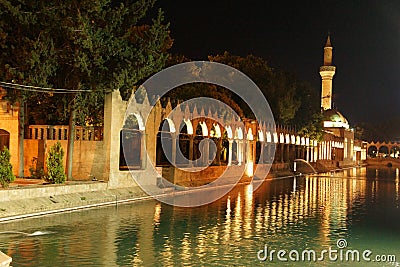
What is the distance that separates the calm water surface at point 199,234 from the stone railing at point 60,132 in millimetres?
3812

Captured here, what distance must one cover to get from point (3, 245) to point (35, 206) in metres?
4.44

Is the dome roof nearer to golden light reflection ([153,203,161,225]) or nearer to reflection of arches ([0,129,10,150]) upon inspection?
reflection of arches ([0,129,10,150])

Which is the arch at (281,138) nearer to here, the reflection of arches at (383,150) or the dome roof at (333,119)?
the dome roof at (333,119)

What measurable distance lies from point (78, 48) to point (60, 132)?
166 inches

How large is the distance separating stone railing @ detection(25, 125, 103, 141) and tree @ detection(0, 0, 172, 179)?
1.63 ft

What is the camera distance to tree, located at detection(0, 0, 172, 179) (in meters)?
19.7

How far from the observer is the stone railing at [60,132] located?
23.0m

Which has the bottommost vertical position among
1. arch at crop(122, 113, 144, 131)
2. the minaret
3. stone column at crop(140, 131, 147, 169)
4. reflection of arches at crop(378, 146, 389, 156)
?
stone column at crop(140, 131, 147, 169)

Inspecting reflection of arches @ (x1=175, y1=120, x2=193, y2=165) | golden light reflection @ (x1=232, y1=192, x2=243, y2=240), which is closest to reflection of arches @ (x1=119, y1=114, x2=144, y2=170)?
reflection of arches @ (x1=175, y1=120, x2=193, y2=165)

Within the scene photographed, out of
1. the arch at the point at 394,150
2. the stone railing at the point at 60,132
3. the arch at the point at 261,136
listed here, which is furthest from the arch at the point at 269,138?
the arch at the point at 394,150

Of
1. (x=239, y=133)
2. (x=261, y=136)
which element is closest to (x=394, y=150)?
(x=261, y=136)

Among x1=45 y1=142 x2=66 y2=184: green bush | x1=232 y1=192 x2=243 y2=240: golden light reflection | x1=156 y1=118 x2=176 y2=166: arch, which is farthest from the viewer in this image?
x1=156 y1=118 x2=176 y2=166: arch

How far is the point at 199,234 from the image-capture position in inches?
590

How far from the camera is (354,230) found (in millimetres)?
16516
